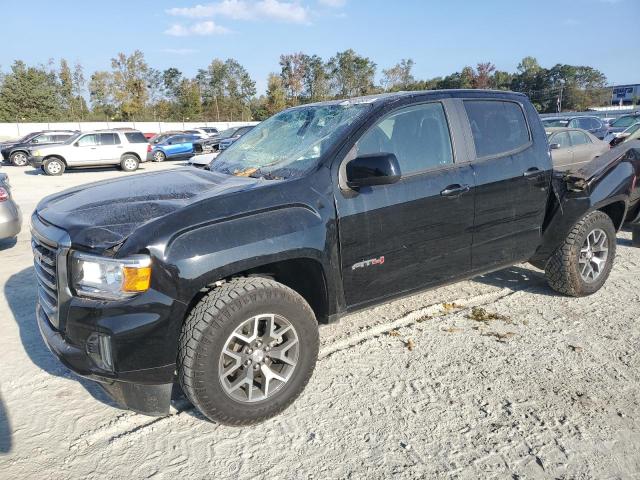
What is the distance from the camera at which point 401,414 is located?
2891 mm

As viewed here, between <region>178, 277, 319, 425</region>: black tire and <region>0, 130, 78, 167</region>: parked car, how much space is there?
2484cm

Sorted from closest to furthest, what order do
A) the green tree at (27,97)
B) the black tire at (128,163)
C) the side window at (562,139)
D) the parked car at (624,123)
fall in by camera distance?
A: 1. the side window at (562,139)
2. the parked car at (624,123)
3. the black tire at (128,163)
4. the green tree at (27,97)

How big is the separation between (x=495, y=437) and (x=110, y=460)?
6.84 feet

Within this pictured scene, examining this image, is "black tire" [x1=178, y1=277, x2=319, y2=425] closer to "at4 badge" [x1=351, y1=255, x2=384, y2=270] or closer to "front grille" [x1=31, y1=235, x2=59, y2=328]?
"at4 badge" [x1=351, y1=255, x2=384, y2=270]

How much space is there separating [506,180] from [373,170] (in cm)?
147

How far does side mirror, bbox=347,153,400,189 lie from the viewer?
293cm

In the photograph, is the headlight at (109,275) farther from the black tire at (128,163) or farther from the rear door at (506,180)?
the black tire at (128,163)

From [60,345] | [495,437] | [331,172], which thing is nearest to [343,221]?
[331,172]

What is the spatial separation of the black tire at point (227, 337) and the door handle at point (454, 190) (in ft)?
4.44

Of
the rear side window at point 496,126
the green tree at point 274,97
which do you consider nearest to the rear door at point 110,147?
the rear side window at point 496,126

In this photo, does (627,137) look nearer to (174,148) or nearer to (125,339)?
(125,339)

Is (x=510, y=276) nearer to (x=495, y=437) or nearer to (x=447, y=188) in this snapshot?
(x=447, y=188)

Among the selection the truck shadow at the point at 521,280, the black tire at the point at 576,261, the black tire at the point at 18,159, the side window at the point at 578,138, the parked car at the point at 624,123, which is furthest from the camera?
the black tire at the point at 18,159

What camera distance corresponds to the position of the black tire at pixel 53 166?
19.2 meters
